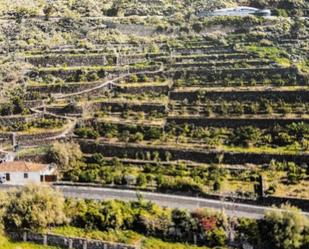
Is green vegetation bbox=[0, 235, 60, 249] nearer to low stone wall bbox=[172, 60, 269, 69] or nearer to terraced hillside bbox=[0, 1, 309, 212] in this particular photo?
terraced hillside bbox=[0, 1, 309, 212]

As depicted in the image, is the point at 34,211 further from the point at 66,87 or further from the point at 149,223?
the point at 66,87

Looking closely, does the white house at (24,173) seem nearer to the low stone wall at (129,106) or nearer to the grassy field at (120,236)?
the grassy field at (120,236)

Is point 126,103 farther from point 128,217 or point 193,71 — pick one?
point 128,217

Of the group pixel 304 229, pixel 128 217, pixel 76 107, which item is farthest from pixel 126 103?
pixel 304 229

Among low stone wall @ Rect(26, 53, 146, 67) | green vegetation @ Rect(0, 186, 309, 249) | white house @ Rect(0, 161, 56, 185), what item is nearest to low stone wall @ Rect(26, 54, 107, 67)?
low stone wall @ Rect(26, 53, 146, 67)

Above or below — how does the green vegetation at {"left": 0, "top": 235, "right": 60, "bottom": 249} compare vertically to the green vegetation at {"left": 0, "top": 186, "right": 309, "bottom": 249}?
below

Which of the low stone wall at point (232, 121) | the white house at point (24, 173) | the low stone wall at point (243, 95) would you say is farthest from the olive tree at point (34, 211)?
the low stone wall at point (243, 95)
